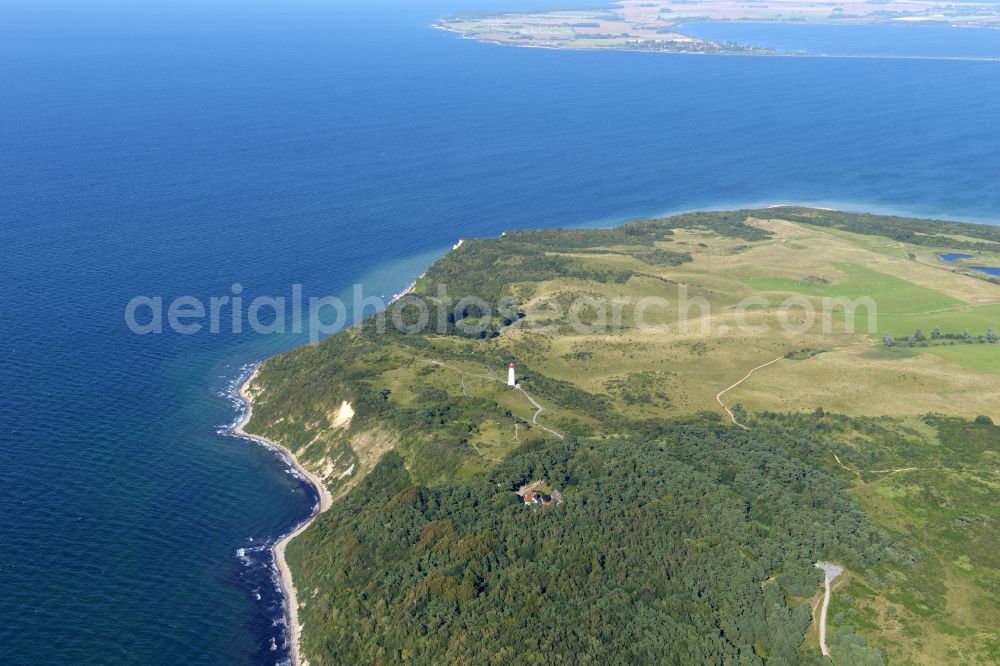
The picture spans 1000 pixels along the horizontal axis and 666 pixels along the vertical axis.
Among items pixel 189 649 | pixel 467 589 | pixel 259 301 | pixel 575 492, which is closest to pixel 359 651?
→ pixel 467 589

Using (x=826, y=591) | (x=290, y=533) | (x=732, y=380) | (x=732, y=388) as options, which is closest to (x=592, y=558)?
(x=826, y=591)

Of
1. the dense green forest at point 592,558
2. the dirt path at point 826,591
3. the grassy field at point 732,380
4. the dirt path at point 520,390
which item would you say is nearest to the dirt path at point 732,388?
the grassy field at point 732,380

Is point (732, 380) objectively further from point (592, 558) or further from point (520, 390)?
point (592, 558)

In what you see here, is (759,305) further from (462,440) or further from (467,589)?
(467,589)

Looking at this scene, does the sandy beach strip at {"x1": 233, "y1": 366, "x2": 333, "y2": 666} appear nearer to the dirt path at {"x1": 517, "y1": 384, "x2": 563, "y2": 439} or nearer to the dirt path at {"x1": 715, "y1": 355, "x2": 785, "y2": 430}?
the dirt path at {"x1": 517, "y1": 384, "x2": 563, "y2": 439}

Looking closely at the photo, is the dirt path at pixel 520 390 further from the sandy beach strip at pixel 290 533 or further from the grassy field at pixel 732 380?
the sandy beach strip at pixel 290 533

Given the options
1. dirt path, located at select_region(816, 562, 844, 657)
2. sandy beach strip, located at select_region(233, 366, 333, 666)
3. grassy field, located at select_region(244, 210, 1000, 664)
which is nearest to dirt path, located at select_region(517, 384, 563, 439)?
grassy field, located at select_region(244, 210, 1000, 664)
